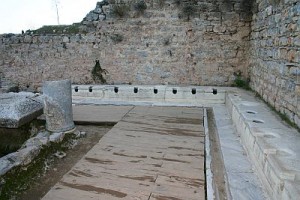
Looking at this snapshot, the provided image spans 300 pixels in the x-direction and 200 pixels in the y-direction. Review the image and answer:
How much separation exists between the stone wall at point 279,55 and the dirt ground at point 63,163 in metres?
3.16

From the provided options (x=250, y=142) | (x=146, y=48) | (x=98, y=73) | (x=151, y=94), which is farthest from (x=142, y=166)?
(x=98, y=73)

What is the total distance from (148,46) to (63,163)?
468 centimetres

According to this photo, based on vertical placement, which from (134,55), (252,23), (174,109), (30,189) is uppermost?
(252,23)

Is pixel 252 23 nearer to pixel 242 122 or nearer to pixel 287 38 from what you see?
pixel 287 38

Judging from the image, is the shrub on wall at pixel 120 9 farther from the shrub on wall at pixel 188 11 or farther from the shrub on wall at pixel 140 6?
the shrub on wall at pixel 188 11

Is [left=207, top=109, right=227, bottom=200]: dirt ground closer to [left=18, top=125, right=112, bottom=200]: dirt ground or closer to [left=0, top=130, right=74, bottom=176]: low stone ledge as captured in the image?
[left=18, top=125, right=112, bottom=200]: dirt ground

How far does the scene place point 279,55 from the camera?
15.6ft

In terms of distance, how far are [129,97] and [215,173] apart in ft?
14.3

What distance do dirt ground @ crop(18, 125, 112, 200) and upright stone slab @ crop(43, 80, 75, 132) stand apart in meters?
0.44

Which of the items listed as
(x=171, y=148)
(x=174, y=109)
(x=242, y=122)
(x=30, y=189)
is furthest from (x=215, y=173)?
(x=174, y=109)

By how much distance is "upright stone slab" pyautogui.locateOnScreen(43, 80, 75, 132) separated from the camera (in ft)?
16.3

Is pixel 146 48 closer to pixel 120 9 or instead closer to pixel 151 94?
pixel 120 9

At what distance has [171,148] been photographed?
13.8 ft

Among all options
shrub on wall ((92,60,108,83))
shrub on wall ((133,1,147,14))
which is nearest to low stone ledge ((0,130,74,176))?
shrub on wall ((92,60,108,83))
